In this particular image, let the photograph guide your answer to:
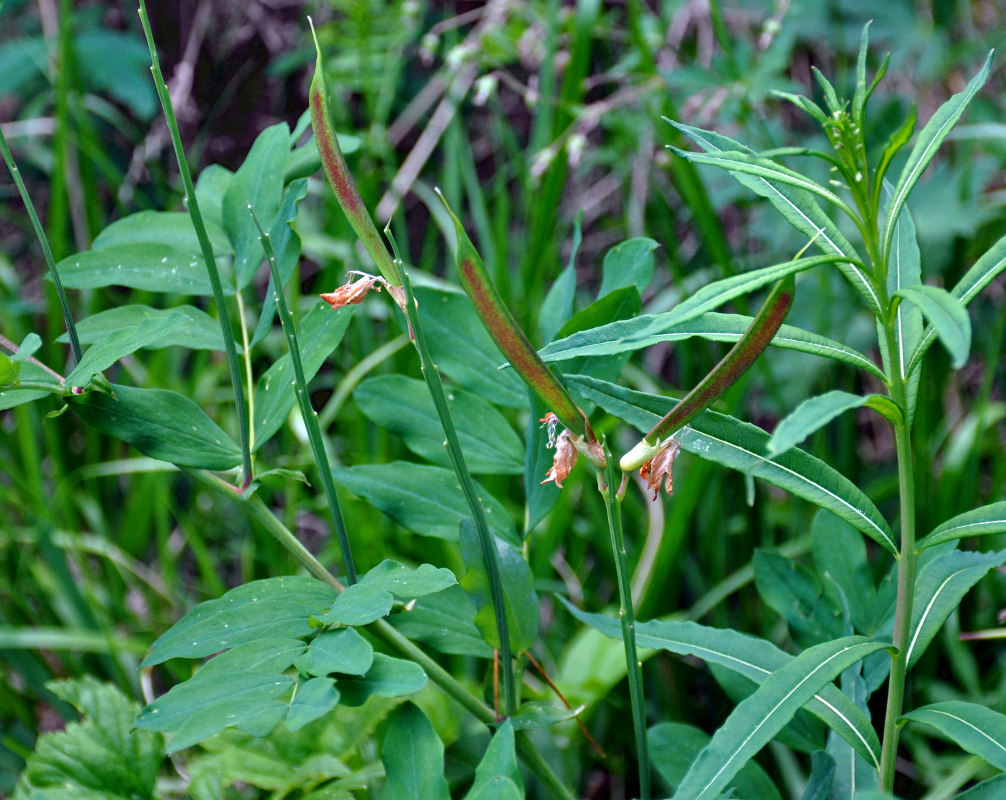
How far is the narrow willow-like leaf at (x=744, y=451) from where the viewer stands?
471 mm

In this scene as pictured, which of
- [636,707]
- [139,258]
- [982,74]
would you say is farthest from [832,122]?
[139,258]

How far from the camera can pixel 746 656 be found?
0.53 meters

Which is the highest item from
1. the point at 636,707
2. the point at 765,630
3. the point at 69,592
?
the point at 636,707

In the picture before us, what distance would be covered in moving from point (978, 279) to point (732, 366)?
18 cm

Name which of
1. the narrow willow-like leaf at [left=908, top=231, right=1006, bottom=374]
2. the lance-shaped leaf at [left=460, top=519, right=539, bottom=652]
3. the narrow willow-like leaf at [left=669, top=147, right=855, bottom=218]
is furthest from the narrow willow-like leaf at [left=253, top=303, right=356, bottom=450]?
the narrow willow-like leaf at [left=908, top=231, right=1006, bottom=374]

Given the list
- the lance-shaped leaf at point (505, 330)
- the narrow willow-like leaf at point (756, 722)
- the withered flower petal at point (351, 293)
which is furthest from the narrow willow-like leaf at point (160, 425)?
the narrow willow-like leaf at point (756, 722)

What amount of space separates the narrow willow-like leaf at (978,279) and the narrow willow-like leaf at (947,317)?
75 millimetres

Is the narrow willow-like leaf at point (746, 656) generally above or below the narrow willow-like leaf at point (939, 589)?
below

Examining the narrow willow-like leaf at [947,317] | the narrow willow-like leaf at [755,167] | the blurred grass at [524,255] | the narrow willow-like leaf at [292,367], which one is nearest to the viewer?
the narrow willow-like leaf at [947,317]

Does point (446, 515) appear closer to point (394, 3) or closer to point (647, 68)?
point (647, 68)

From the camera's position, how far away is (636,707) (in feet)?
1.53

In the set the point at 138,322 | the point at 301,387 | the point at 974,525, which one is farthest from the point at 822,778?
the point at 138,322

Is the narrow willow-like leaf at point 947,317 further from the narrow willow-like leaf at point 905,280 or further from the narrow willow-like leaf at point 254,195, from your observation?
the narrow willow-like leaf at point 254,195

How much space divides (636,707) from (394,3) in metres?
1.80
